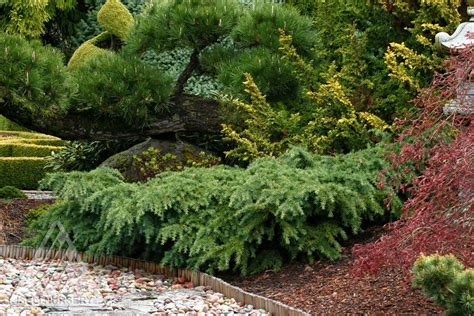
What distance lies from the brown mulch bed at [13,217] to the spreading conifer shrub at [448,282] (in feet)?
15.2

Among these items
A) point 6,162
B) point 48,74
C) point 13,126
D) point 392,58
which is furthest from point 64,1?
point 392,58

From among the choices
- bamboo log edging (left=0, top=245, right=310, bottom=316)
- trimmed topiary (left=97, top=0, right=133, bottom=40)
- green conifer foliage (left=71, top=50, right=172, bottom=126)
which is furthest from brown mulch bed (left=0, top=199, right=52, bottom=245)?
A: trimmed topiary (left=97, top=0, right=133, bottom=40)

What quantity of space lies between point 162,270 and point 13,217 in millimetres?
2667

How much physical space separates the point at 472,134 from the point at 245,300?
1823mm

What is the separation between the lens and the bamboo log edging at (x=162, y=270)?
4.79 metres

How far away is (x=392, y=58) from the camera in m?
6.93

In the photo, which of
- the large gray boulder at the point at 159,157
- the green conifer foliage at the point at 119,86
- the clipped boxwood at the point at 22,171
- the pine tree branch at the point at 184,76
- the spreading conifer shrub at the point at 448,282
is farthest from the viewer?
the clipped boxwood at the point at 22,171

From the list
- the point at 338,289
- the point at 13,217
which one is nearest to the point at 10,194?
the point at 13,217

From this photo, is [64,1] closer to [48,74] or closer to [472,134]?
[48,74]

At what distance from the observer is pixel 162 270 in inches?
233

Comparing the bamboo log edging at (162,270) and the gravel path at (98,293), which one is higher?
the bamboo log edging at (162,270)

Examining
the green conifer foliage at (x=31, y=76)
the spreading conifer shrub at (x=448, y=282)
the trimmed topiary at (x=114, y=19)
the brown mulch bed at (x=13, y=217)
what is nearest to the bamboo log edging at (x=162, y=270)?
the brown mulch bed at (x=13, y=217)

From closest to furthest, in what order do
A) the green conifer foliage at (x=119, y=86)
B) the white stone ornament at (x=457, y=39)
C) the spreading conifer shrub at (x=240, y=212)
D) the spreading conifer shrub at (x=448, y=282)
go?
the spreading conifer shrub at (x=448, y=282)
the white stone ornament at (x=457, y=39)
the spreading conifer shrub at (x=240, y=212)
the green conifer foliage at (x=119, y=86)

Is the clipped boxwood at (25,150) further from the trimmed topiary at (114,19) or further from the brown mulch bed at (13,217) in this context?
the brown mulch bed at (13,217)
